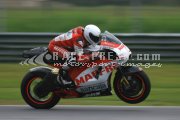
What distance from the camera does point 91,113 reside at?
911cm

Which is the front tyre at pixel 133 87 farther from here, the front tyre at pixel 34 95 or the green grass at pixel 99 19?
the green grass at pixel 99 19

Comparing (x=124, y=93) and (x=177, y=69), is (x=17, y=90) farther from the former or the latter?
(x=177, y=69)

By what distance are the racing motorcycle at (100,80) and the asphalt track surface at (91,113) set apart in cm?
20

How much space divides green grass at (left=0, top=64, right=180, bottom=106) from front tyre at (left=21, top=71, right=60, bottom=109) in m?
0.59

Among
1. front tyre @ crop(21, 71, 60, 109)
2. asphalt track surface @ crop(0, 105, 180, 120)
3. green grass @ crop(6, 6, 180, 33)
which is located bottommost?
asphalt track surface @ crop(0, 105, 180, 120)

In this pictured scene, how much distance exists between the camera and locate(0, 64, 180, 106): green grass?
10305 millimetres

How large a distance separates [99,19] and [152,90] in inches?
168

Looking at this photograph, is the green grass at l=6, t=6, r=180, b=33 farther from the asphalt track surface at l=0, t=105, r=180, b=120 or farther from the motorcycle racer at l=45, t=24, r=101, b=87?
the asphalt track surface at l=0, t=105, r=180, b=120

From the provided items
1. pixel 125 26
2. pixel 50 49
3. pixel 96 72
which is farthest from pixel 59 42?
pixel 125 26

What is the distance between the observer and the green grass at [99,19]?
1440 cm

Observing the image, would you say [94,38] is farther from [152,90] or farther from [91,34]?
[152,90]

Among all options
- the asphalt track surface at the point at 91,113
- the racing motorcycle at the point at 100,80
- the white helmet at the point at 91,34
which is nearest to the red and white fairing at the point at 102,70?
the racing motorcycle at the point at 100,80

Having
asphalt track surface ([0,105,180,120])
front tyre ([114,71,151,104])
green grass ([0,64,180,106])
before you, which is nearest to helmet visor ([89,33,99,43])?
front tyre ([114,71,151,104])

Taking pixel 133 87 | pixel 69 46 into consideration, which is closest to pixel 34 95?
pixel 69 46
